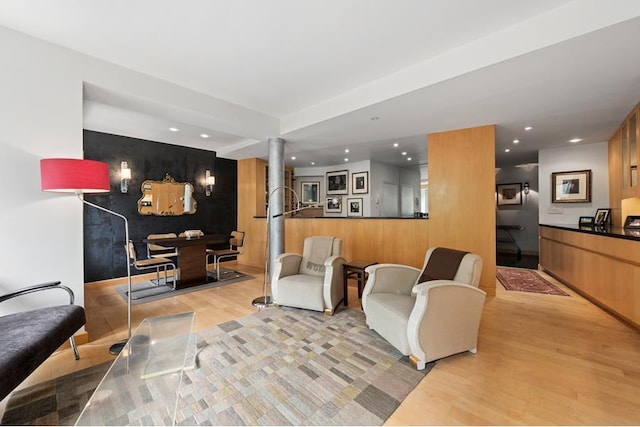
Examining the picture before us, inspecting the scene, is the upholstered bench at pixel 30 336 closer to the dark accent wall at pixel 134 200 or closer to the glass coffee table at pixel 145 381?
the glass coffee table at pixel 145 381

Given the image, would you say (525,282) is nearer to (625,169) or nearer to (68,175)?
(625,169)

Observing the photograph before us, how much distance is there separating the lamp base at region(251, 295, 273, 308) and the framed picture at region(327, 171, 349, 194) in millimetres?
4870

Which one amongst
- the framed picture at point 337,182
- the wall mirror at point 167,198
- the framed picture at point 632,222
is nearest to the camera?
the framed picture at point 632,222

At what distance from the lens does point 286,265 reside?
3.83 meters

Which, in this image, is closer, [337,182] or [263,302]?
[263,302]

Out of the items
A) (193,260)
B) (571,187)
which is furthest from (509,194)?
(193,260)

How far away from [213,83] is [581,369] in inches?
189

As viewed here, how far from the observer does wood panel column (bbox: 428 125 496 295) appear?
13.5ft

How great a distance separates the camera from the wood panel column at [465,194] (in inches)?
163

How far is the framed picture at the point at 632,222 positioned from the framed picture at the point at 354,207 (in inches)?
205

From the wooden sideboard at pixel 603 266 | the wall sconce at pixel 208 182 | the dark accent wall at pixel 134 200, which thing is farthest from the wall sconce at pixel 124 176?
the wooden sideboard at pixel 603 266

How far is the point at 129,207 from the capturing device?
17.3 feet

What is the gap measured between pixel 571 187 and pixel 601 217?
845 millimetres

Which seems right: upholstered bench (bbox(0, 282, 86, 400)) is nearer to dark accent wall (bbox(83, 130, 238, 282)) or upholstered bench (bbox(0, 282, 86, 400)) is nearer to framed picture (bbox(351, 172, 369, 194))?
dark accent wall (bbox(83, 130, 238, 282))
